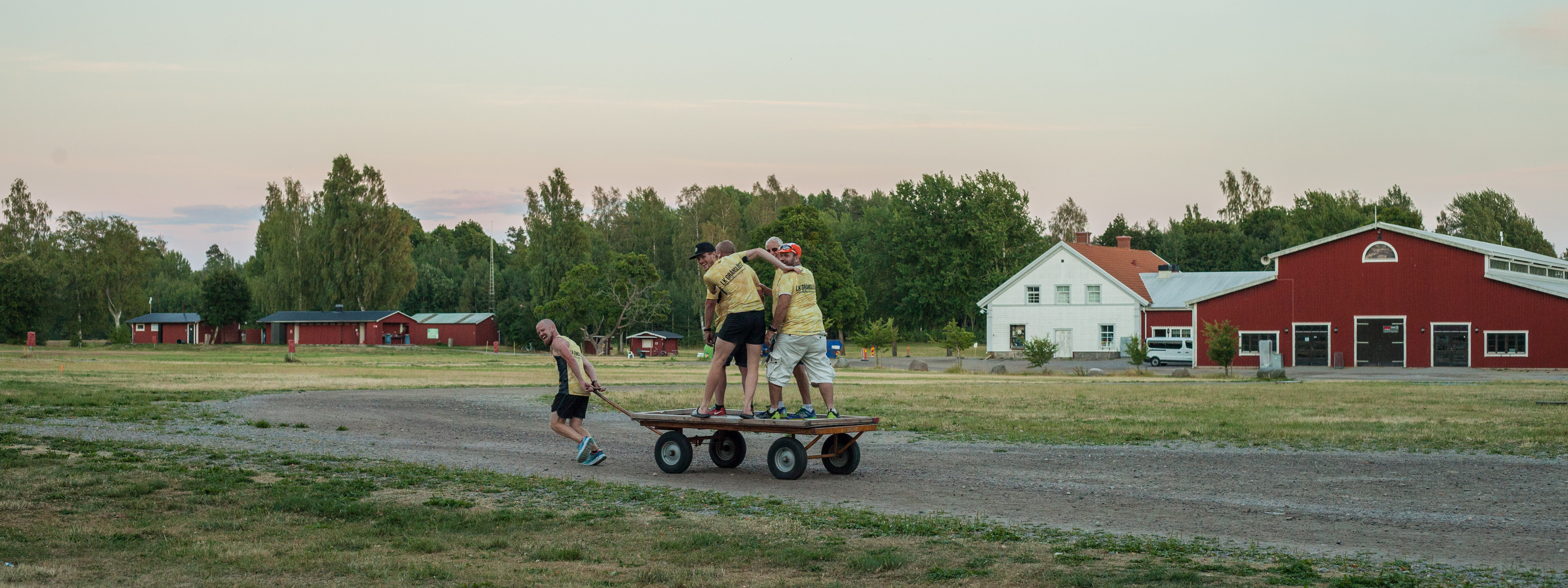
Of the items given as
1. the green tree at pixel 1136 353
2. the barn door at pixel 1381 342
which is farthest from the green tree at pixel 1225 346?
the barn door at pixel 1381 342

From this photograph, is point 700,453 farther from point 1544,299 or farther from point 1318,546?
point 1544,299

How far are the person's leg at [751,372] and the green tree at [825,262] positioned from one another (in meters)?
68.1

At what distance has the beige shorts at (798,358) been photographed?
1248cm

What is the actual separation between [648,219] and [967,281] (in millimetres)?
29951

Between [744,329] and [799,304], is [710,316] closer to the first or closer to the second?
[744,329]

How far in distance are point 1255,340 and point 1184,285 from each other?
12.2m

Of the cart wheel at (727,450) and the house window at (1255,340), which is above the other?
the house window at (1255,340)

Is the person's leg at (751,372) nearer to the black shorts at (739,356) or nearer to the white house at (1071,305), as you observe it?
the black shorts at (739,356)

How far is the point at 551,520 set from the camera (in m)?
8.94

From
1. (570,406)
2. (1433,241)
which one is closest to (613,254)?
(1433,241)

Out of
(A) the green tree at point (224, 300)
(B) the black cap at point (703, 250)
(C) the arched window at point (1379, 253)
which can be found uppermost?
(C) the arched window at point (1379, 253)

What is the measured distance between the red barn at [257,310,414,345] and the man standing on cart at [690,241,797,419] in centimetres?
8536

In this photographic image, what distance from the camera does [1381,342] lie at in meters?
52.5

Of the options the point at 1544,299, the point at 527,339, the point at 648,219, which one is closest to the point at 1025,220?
the point at 648,219
